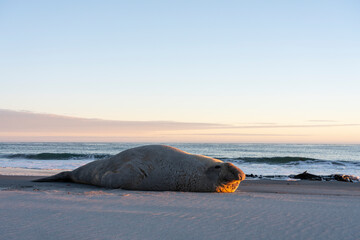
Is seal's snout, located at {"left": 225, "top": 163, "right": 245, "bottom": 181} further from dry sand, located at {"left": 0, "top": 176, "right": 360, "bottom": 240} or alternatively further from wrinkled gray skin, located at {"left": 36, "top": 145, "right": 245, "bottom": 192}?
dry sand, located at {"left": 0, "top": 176, "right": 360, "bottom": 240}

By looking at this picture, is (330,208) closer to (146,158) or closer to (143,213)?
(143,213)

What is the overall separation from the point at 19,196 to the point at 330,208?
166 inches

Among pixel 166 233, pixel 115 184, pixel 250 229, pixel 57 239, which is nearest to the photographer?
pixel 57 239

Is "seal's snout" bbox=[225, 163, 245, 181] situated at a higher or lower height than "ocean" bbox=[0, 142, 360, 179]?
higher

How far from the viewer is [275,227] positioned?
10.9ft

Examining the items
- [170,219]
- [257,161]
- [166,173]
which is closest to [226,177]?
[166,173]

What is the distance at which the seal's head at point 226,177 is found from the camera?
7074 mm

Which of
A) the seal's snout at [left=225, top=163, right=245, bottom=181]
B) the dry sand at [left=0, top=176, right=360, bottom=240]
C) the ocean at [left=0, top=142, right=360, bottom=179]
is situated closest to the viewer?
the dry sand at [left=0, top=176, right=360, bottom=240]

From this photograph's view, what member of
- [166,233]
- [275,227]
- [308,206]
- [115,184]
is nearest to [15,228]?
[166,233]

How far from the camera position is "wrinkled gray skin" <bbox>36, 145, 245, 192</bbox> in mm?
7207

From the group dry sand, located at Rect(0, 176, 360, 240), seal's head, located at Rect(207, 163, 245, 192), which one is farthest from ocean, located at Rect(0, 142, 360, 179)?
dry sand, located at Rect(0, 176, 360, 240)

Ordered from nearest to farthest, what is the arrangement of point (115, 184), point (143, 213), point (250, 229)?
1. point (250, 229)
2. point (143, 213)
3. point (115, 184)

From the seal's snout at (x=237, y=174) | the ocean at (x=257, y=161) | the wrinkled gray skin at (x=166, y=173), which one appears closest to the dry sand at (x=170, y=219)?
the seal's snout at (x=237, y=174)

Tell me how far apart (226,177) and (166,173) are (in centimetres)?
124
